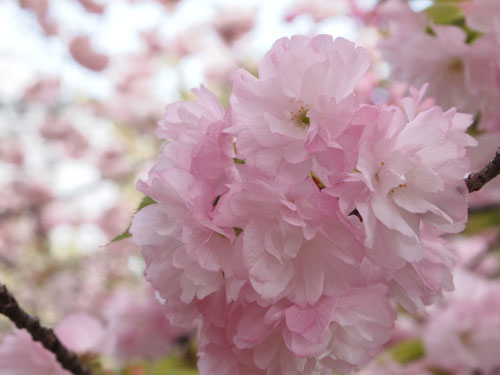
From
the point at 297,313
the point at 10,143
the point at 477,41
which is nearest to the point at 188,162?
the point at 297,313

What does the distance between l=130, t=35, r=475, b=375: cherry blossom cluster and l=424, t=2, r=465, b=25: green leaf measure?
36 centimetres

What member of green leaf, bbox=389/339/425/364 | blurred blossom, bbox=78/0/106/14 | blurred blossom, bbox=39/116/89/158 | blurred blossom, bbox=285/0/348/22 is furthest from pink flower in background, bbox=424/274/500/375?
blurred blossom, bbox=39/116/89/158

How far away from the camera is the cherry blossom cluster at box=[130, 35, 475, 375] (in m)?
0.38

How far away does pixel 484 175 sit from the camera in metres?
0.42

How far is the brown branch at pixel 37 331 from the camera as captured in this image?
494 mm

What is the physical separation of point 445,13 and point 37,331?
0.73 meters

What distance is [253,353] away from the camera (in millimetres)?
429

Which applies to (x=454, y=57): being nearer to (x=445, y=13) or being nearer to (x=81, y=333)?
(x=445, y=13)

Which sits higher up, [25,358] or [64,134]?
[25,358]

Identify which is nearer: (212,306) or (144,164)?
(212,306)

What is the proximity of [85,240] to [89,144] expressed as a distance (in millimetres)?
980

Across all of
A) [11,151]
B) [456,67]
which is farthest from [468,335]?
[11,151]

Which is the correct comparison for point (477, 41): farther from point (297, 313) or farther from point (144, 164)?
point (144, 164)

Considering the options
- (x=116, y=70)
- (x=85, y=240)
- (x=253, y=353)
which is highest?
(x=253, y=353)
